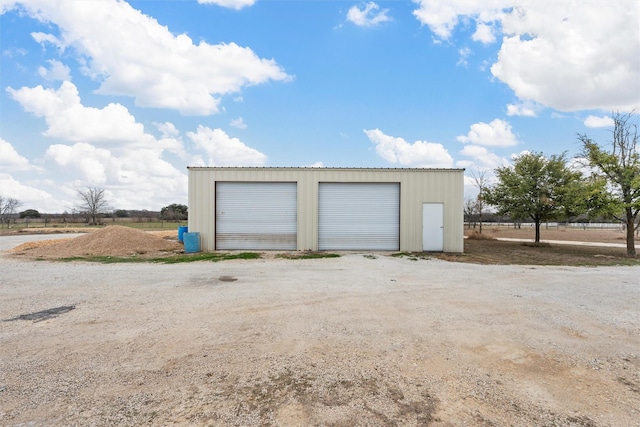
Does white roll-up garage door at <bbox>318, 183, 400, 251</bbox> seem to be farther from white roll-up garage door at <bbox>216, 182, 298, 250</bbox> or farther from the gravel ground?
the gravel ground

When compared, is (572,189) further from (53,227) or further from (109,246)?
(53,227)

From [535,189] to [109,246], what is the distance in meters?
23.8

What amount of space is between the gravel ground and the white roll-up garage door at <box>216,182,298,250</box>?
27.4 ft

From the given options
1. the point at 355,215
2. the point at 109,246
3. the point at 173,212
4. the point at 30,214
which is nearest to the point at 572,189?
the point at 355,215

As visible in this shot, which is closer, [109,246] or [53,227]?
[109,246]

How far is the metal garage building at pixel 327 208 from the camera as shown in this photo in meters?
16.6

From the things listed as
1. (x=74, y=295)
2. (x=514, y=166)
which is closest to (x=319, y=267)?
(x=74, y=295)

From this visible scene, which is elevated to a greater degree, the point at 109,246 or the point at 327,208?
the point at 327,208

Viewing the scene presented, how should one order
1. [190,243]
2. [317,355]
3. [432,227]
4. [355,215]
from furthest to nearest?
[355,215], [432,227], [190,243], [317,355]

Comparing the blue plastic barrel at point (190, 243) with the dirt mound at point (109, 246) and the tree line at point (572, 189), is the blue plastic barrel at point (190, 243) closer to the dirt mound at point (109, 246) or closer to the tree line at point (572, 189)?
the dirt mound at point (109, 246)

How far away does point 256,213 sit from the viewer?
16812mm

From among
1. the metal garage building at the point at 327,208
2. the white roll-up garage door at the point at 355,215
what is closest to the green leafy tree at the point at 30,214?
the metal garage building at the point at 327,208

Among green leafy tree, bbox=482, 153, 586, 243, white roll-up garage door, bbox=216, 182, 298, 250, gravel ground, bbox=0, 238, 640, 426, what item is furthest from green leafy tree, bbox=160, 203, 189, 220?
gravel ground, bbox=0, 238, 640, 426

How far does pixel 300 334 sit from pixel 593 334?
13.9 feet
